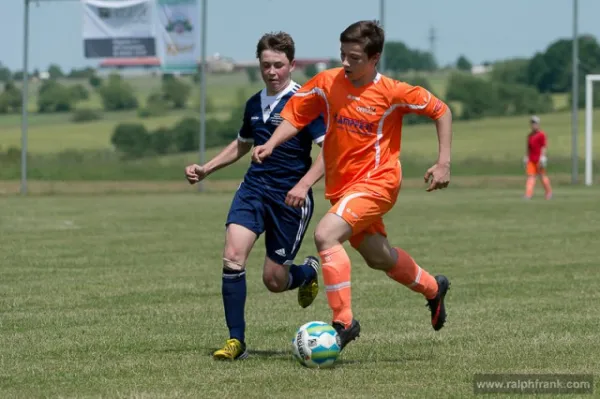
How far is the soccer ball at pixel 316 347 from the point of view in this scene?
718 cm

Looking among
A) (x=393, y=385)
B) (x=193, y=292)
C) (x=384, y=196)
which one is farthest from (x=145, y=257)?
(x=393, y=385)

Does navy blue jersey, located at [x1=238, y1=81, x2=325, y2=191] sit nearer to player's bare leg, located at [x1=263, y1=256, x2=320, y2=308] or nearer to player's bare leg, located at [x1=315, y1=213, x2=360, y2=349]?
player's bare leg, located at [x1=263, y1=256, x2=320, y2=308]

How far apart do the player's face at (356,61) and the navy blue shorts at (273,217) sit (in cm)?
103

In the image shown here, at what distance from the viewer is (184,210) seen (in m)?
26.0

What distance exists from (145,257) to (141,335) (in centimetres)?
663

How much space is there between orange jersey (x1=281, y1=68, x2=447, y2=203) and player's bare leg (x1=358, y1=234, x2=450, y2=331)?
0.39 meters

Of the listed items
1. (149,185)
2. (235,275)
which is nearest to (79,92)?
(149,185)

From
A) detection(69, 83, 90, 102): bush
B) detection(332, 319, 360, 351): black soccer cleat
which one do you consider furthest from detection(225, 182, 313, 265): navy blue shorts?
detection(69, 83, 90, 102): bush

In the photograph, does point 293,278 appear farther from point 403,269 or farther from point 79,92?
point 79,92

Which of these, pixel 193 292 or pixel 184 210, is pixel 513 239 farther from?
pixel 184 210

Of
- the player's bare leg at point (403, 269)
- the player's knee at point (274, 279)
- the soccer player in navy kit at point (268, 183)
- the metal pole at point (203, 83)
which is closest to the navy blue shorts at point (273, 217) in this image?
the soccer player in navy kit at point (268, 183)

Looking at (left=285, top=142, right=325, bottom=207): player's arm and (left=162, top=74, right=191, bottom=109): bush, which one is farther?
(left=162, top=74, right=191, bottom=109): bush

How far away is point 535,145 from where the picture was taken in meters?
28.8

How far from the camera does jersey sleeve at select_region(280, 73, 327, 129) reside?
773cm
